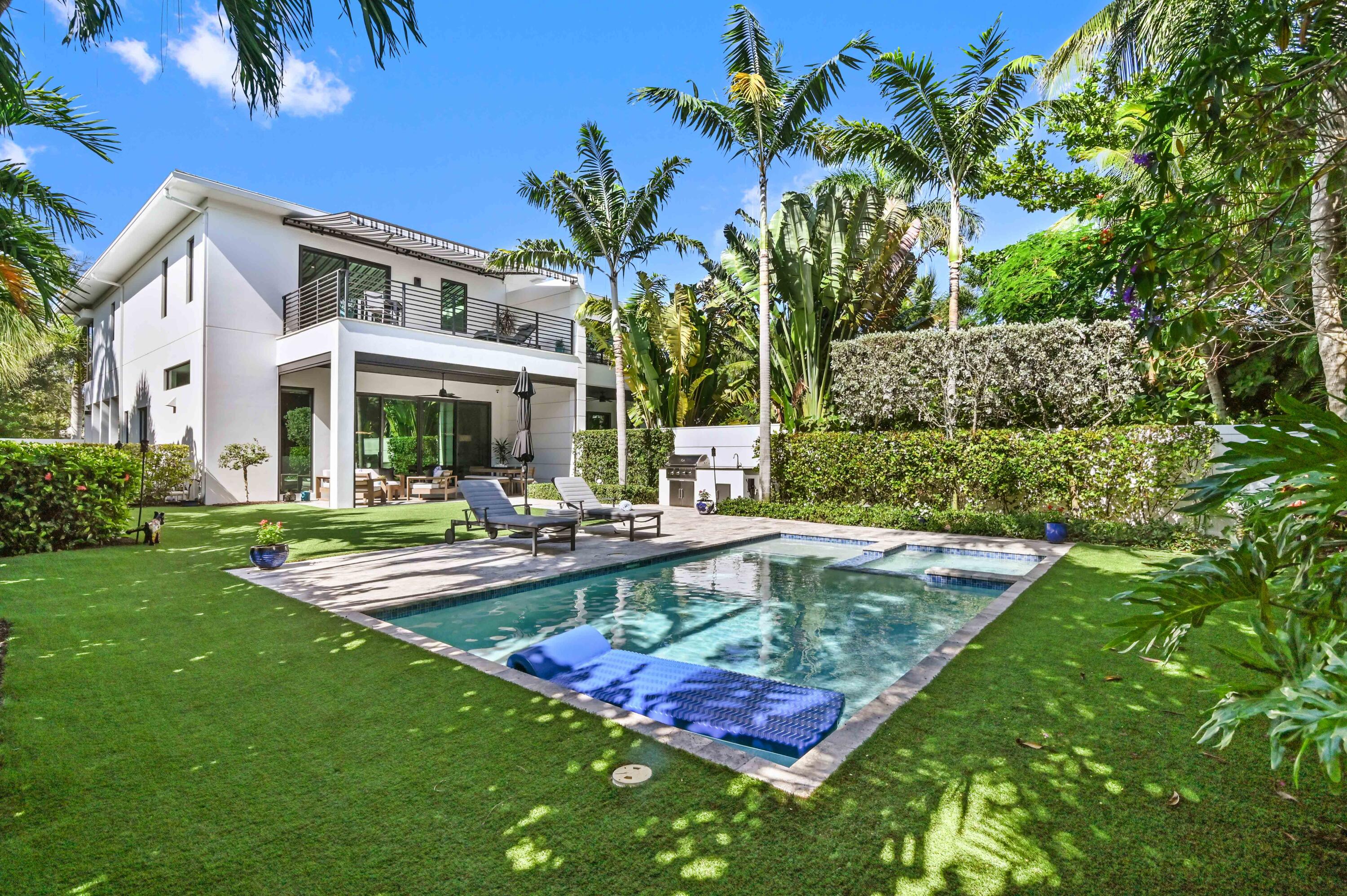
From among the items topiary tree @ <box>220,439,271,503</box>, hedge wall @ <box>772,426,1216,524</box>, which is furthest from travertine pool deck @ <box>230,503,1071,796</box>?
topiary tree @ <box>220,439,271,503</box>

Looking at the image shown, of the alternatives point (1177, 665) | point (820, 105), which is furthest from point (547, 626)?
point (820, 105)

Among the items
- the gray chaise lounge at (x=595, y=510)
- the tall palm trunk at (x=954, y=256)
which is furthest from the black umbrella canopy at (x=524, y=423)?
the tall palm trunk at (x=954, y=256)

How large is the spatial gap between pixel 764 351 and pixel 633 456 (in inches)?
243

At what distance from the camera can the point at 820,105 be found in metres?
13.5

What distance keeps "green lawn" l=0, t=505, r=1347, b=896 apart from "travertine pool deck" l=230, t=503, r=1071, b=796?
0.12m

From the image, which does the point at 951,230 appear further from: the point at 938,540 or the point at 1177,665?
the point at 1177,665

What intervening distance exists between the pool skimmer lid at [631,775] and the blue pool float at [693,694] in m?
0.62

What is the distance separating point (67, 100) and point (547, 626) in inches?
340

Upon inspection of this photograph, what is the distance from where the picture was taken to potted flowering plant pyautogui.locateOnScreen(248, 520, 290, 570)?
307 inches

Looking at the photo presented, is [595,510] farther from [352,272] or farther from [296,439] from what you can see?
[352,272]

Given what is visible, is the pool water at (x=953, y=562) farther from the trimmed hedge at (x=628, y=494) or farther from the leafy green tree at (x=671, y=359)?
the leafy green tree at (x=671, y=359)

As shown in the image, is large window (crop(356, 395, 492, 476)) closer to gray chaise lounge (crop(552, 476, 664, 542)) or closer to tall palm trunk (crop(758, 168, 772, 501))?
gray chaise lounge (crop(552, 476, 664, 542))

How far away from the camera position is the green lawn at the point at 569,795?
2.24 metres

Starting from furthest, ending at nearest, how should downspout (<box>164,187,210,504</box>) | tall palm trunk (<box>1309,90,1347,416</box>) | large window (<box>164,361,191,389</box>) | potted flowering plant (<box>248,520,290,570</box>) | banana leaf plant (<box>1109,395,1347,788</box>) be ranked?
large window (<box>164,361,191,389</box>)
downspout (<box>164,187,210,504</box>)
potted flowering plant (<box>248,520,290,570</box>)
tall palm trunk (<box>1309,90,1347,416</box>)
banana leaf plant (<box>1109,395,1347,788</box>)
